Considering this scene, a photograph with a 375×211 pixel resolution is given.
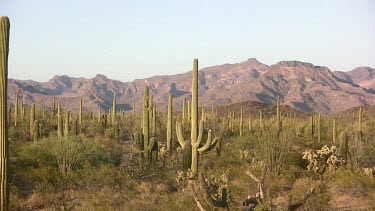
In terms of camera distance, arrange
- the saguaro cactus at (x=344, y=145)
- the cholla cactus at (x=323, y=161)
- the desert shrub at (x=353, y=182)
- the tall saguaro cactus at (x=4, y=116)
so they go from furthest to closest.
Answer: the saguaro cactus at (x=344, y=145)
the cholla cactus at (x=323, y=161)
the desert shrub at (x=353, y=182)
the tall saguaro cactus at (x=4, y=116)

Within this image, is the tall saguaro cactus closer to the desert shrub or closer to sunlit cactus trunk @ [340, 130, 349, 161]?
the desert shrub

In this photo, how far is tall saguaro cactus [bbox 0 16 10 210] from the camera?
7.32m

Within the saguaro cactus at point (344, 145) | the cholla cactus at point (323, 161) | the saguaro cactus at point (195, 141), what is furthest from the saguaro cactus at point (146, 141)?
the saguaro cactus at point (344, 145)

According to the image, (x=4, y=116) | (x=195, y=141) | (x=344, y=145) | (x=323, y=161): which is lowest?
(x=323, y=161)

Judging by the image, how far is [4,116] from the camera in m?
7.48

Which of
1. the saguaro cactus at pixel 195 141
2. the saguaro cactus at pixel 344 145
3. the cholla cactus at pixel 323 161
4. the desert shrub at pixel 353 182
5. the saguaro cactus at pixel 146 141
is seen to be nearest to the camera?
the desert shrub at pixel 353 182

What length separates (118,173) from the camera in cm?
1395

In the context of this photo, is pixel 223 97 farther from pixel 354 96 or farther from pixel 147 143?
pixel 147 143

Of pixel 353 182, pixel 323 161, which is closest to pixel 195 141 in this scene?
pixel 323 161

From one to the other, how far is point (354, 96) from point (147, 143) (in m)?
141

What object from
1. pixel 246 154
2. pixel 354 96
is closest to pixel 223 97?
pixel 354 96

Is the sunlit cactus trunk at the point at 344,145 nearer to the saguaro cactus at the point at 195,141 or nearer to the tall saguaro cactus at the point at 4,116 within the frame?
the saguaro cactus at the point at 195,141

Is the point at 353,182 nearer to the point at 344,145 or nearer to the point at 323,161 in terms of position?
the point at 323,161

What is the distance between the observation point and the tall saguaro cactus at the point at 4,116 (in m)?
7.32
